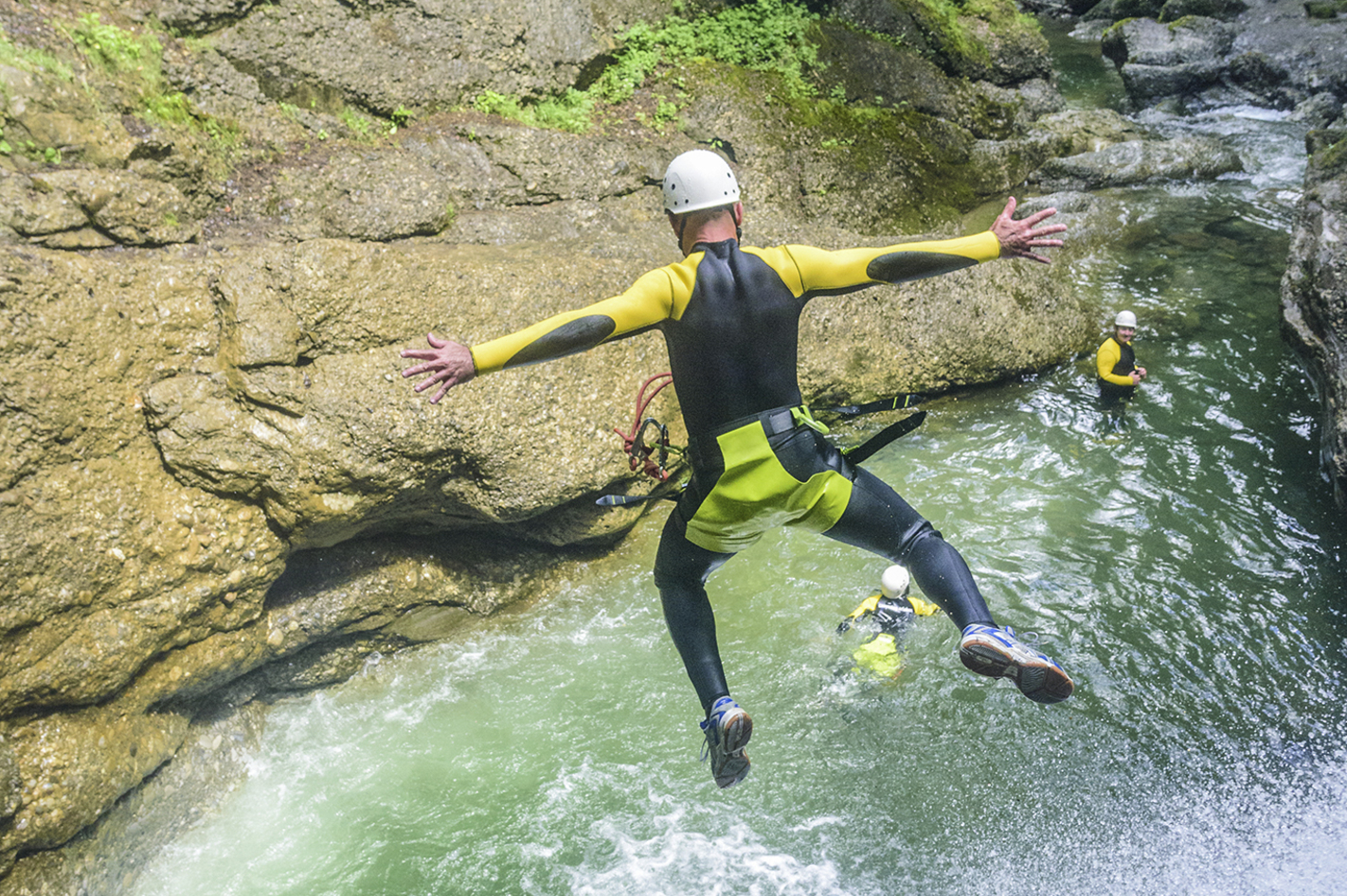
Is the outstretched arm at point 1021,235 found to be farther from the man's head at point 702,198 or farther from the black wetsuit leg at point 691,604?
the black wetsuit leg at point 691,604

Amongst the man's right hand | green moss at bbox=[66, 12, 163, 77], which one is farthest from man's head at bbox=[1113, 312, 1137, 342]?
green moss at bbox=[66, 12, 163, 77]

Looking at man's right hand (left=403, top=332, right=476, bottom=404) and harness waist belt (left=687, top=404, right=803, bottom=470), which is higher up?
man's right hand (left=403, top=332, right=476, bottom=404)

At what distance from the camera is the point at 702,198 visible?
3.25m

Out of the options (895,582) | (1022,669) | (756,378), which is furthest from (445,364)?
(895,582)

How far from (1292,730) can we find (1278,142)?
11232 millimetres

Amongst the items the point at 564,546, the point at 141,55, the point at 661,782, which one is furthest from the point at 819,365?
the point at 141,55

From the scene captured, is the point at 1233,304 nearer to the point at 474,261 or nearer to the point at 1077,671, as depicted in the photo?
the point at 1077,671

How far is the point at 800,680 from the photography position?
5129mm

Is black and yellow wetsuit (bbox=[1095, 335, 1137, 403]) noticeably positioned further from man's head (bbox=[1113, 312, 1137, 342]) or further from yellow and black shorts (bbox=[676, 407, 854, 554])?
yellow and black shorts (bbox=[676, 407, 854, 554])

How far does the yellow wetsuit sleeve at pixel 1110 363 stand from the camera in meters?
6.99

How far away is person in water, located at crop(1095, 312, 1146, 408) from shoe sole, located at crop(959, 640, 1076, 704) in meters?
4.68

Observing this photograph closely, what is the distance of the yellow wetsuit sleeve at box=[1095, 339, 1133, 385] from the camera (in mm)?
6992

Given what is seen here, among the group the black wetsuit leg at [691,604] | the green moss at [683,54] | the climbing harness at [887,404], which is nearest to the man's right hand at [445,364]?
the black wetsuit leg at [691,604]

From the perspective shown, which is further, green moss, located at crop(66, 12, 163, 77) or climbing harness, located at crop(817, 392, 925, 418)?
→ green moss, located at crop(66, 12, 163, 77)
